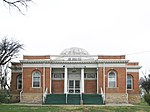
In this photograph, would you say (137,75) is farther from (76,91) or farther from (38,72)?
(38,72)

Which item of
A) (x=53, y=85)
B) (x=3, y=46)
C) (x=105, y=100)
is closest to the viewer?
(x=105, y=100)

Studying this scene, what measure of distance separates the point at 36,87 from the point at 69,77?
4.90 m

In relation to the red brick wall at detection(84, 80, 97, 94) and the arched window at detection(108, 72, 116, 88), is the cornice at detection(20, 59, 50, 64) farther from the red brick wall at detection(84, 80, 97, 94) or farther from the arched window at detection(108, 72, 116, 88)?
the arched window at detection(108, 72, 116, 88)

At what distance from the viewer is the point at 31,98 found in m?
42.1

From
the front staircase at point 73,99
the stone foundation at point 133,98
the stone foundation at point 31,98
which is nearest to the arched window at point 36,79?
the stone foundation at point 31,98

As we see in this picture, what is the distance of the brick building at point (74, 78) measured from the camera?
41562 millimetres

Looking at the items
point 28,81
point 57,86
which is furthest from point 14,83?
point 57,86

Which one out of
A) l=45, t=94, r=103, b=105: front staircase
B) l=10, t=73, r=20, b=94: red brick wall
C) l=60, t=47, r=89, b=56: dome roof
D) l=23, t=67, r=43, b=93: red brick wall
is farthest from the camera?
l=10, t=73, r=20, b=94: red brick wall

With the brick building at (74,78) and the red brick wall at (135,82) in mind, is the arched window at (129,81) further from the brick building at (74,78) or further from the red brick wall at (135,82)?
the brick building at (74,78)

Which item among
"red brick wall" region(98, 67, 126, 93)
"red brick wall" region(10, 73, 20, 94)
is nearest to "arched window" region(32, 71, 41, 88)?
"red brick wall" region(10, 73, 20, 94)

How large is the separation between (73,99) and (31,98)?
563 centimetres

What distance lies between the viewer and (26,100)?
4200 centimetres

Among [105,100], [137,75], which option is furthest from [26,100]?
[137,75]

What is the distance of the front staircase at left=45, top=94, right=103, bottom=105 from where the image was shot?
3942cm
